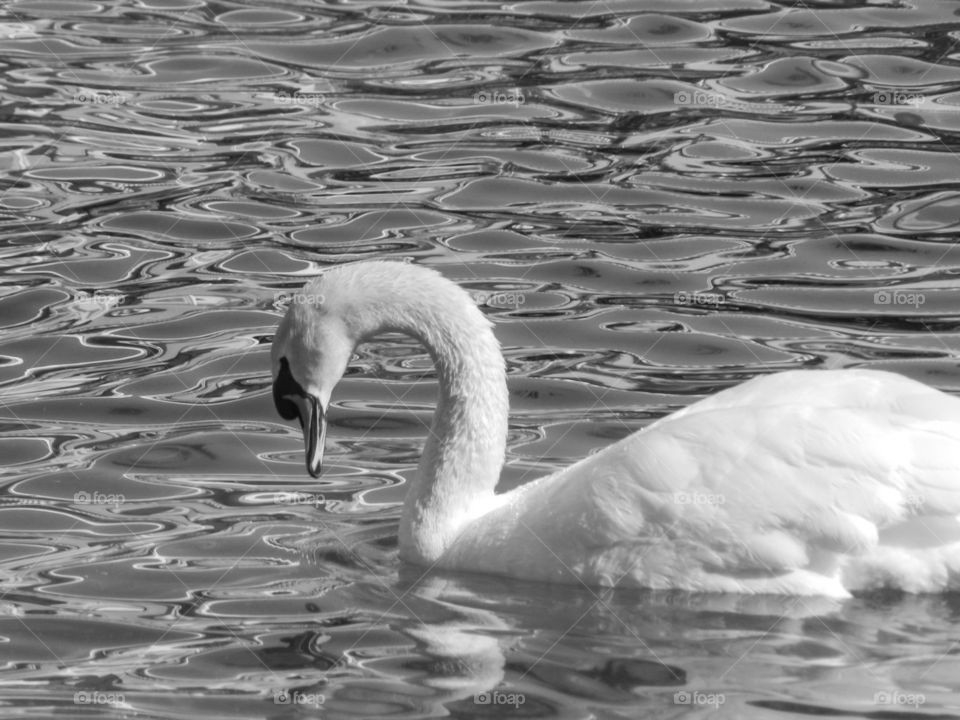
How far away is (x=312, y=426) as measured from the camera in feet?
27.2

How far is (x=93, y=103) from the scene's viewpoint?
49.2 feet

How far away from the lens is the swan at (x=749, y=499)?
23.9 ft

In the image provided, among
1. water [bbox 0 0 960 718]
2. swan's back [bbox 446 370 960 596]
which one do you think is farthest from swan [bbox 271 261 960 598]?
water [bbox 0 0 960 718]

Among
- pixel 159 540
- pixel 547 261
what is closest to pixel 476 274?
pixel 547 261

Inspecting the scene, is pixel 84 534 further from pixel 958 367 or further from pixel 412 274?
pixel 958 367

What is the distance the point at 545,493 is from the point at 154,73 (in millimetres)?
8641

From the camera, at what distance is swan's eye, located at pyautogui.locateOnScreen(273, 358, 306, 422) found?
8.22m

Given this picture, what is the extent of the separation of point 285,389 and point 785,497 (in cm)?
213

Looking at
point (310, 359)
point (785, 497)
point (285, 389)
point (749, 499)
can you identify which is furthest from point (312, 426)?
point (785, 497)

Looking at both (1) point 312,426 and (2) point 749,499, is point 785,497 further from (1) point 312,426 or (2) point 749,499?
(1) point 312,426

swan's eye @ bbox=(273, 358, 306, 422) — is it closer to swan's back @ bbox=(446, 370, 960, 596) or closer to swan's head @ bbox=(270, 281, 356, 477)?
swan's head @ bbox=(270, 281, 356, 477)

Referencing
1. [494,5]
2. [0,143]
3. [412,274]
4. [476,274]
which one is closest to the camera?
[412,274]

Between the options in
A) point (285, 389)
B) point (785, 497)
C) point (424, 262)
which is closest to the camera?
point (785, 497)

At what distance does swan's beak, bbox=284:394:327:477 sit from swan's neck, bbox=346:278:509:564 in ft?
1.16
